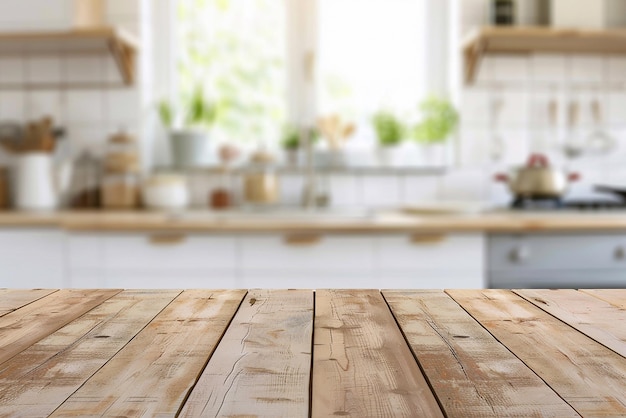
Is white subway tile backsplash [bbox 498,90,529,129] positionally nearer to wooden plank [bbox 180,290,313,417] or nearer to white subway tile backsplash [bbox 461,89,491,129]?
white subway tile backsplash [bbox 461,89,491,129]

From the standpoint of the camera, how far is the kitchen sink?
2395mm

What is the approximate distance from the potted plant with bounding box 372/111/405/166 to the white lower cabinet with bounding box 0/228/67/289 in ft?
4.53

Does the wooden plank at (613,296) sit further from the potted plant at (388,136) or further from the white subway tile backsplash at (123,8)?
the white subway tile backsplash at (123,8)

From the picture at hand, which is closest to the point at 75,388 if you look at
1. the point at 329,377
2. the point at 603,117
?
the point at 329,377

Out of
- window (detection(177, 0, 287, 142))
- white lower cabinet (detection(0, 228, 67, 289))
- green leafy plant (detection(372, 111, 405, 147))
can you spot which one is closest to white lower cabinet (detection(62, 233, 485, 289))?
white lower cabinet (detection(0, 228, 67, 289))

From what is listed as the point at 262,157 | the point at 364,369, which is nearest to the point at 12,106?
the point at 262,157

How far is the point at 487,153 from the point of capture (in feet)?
9.71

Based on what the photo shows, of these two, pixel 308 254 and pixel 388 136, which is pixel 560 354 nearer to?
pixel 308 254

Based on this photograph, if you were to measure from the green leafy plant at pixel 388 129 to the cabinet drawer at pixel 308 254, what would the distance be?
81 centimetres

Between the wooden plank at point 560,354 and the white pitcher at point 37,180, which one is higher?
the white pitcher at point 37,180

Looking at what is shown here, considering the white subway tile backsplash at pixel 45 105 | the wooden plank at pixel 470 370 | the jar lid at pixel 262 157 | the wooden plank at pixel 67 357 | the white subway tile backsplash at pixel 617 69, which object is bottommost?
the wooden plank at pixel 470 370

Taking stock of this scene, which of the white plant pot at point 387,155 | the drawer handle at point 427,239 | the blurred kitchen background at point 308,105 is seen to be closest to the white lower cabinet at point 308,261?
the drawer handle at point 427,239

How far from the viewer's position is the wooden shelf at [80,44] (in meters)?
2.64

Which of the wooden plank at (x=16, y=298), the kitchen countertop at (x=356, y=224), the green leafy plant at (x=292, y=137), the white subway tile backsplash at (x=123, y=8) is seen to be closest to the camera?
the wooden plank at (x=16, y=298)
